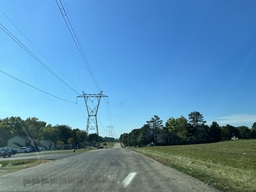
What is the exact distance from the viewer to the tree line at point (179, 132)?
14475 cm

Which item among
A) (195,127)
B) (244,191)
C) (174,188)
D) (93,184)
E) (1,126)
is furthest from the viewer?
(195,127)

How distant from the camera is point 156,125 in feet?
528

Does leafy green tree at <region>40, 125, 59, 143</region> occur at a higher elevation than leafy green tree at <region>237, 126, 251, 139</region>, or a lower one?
lower

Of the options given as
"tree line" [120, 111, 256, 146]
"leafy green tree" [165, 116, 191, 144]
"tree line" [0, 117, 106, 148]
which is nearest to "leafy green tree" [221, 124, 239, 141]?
"tree line" [120, 111, 256, 146]

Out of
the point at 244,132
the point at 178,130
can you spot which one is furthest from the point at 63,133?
the point at 244,132

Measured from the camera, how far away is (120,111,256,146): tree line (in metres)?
145

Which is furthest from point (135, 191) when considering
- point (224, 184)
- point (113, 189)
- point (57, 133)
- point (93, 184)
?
point (57, 133)

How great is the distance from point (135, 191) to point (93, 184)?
8.80ft

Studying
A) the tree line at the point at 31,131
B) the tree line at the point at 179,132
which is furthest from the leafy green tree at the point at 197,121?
the tree line at the point at 31,131

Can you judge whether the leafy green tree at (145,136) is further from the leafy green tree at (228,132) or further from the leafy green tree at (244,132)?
the leafy green tree at (244,132)

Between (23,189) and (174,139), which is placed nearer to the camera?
(23,189)

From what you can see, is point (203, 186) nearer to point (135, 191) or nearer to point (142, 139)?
point (135, 191)

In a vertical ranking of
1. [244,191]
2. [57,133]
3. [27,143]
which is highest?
[57,133]

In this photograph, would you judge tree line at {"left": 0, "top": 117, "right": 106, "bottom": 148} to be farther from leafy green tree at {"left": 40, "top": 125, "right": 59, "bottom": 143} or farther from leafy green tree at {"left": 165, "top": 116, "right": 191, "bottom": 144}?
leafy green tree at {"left": 165, "top": 116, "right": 191, "bottom": 144}
